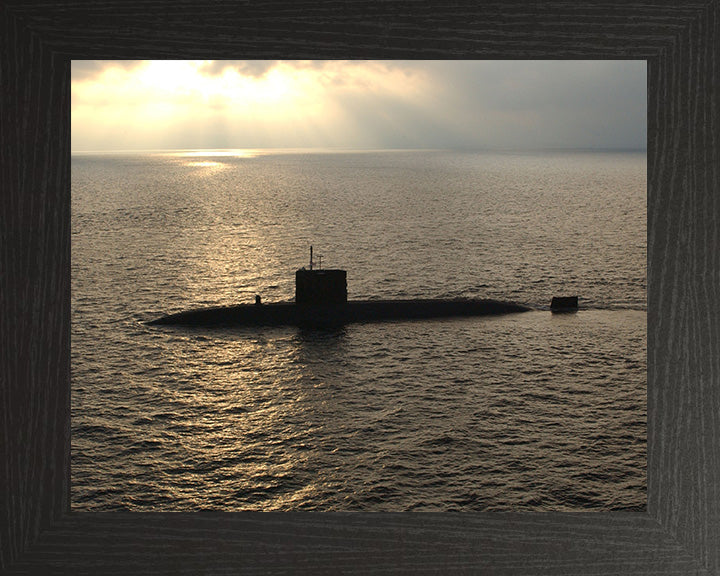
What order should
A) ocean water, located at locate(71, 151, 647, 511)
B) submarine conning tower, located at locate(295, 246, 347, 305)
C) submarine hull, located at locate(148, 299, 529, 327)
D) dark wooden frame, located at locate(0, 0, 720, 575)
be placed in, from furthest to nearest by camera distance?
submarine hull, located at locate(148, 299, 529, 327)
submarine conning tower, located at locate(295, 246, 347, 305)
ocean water, located at locate(71, 151, 647, 511)
dark wooden frame, located at locate(0, 0, 720, 575)

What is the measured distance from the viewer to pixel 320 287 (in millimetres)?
50875

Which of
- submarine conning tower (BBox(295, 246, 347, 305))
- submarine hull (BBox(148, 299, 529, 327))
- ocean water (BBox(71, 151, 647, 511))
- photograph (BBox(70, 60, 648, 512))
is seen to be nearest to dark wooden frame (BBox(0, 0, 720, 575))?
photograph (BBox(70, 60, 648, 512))

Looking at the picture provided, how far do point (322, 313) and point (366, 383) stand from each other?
908 centimetres

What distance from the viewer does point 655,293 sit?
4.99 feet

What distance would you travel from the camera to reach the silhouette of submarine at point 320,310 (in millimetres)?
51156

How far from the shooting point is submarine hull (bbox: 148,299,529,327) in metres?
51.7

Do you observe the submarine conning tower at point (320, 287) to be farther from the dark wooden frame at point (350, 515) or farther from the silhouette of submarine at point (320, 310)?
the dark wooden frame at point (350, 515)

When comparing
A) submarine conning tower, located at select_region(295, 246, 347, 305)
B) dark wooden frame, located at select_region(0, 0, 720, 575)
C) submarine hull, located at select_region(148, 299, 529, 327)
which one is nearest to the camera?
dark wooden frame, located at select_region(0, 0, 720, 575)

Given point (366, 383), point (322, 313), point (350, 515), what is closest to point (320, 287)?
point (322, 313)

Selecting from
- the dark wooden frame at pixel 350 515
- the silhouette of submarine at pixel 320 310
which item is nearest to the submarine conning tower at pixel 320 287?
the silhouette of submarine at pixel 320 310

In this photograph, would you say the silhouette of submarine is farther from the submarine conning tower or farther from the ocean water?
the ocean water

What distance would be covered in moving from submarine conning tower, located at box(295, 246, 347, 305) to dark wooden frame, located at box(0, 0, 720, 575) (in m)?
47.0

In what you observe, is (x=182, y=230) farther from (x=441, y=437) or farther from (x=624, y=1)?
(x=624, y=1)

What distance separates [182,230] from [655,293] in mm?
96673
